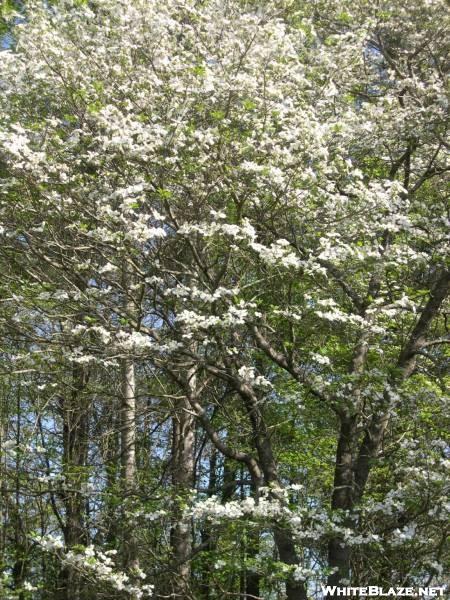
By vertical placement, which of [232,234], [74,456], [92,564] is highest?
[232,234]

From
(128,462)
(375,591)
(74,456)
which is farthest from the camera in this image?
(74,456)

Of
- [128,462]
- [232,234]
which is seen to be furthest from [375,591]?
[232,234]

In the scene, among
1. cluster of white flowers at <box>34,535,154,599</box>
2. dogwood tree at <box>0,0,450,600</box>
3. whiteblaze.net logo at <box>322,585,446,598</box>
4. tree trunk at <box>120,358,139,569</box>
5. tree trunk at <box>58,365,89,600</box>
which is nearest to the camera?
cluster of white flowers at <box>34,535,154,599</box>

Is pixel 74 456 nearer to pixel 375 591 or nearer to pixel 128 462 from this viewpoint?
pixel 128 462

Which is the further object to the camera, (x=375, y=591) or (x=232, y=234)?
(x=375, y=591)

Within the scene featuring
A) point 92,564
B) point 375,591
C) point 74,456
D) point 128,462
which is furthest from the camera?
point 74,456

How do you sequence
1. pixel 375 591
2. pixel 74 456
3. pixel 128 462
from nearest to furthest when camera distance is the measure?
pixel 375 591, pixel 128 462, pixel 74 456

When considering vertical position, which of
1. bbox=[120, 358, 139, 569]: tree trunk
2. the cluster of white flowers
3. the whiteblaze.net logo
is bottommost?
the whiteblaze.net logo

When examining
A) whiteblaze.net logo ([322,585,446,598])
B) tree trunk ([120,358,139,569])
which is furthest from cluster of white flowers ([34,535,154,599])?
Answer: whiteblaze.net logo ([322,585,446,598])

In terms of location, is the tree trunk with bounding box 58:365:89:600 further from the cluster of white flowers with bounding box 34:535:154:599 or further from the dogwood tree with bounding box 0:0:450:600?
the cluster of white flowers with bounding box 34:535:154:599

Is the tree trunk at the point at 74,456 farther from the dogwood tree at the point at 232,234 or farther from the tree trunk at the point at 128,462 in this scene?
the dogwood tree at the point at 232,234

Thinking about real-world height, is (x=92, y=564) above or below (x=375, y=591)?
above

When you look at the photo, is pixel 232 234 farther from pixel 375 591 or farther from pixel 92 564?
pixel 375 591

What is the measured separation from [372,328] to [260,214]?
1.85 meters
